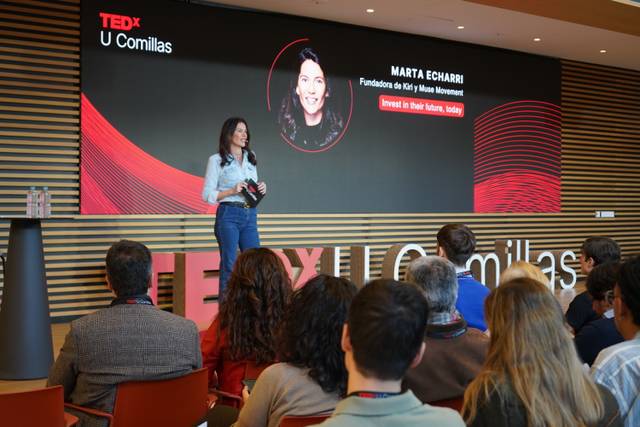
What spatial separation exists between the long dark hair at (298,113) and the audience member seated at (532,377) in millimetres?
6764

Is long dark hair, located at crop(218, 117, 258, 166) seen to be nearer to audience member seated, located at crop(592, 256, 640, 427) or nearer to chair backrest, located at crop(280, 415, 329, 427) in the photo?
audience member seated, located at crop(592, 256, 640, 427)

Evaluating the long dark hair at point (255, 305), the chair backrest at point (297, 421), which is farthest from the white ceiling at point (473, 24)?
the chair backrest at point (297, 421)

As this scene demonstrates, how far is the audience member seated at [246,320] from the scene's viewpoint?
9.93 ft

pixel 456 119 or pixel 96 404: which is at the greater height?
pixel 456 119

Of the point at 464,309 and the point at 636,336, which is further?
the point at 464,309

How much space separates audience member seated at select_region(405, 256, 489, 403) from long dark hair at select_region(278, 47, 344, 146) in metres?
5.88

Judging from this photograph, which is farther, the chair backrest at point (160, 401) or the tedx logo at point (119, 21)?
the tedx logo at point (119, 21)

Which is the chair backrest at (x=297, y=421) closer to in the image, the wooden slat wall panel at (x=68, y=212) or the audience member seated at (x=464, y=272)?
the audience member seated at (x=464, y=272)

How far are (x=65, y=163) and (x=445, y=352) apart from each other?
18.0ft

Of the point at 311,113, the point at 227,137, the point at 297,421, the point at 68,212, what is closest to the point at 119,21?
the point at 227,137

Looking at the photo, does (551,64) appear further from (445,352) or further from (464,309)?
(445,352)

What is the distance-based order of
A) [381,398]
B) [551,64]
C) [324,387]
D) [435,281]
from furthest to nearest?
[551,64] < [435,281] < [324,387] < [381,398]

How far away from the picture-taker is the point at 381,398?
1.49 m

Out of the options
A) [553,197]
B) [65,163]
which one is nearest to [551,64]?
[553,197]
